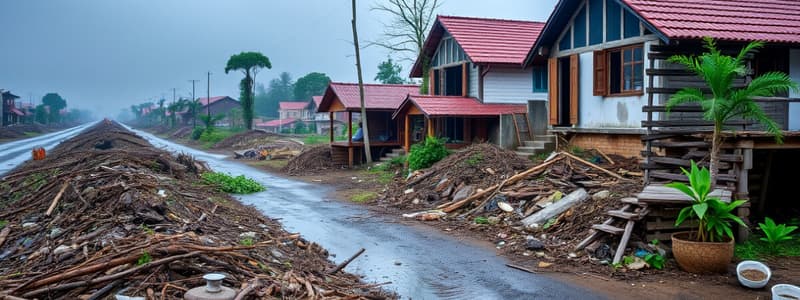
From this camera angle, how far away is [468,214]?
14.0 meters

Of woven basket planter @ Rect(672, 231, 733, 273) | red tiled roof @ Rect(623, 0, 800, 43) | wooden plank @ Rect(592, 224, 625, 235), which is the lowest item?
woven basket planter @ Rect(672, 231, 733, 273)

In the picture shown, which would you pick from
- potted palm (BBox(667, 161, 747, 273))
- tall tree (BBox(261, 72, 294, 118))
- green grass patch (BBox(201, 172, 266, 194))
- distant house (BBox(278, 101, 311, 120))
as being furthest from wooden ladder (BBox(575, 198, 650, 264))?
tall tree (BBox(261, 72, 294, 118))

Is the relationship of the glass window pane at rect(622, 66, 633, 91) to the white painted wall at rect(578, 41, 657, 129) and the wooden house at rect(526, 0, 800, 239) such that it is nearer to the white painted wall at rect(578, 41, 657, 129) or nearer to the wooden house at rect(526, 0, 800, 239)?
the wooden house at rect(526, 0, 800, 239)

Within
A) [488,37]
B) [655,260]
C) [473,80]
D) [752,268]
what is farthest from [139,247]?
[488,37]

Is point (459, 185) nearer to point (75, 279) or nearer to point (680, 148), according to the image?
point (680, 148)

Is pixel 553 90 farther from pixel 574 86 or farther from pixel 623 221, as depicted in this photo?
pixel 623 221

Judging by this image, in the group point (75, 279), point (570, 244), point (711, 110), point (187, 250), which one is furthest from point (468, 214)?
point (75, 279)

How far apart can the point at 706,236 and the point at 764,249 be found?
203 cm

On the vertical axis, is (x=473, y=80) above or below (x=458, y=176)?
above

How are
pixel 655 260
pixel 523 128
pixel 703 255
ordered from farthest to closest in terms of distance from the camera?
pixel 523 128 < pixel 655 260 < pixel 703 255

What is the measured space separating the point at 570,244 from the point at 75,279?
7.50 meters

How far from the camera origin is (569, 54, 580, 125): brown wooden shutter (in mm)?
17406

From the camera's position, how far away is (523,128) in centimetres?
2180

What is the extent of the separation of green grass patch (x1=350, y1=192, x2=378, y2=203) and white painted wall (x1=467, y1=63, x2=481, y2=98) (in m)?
8.30
